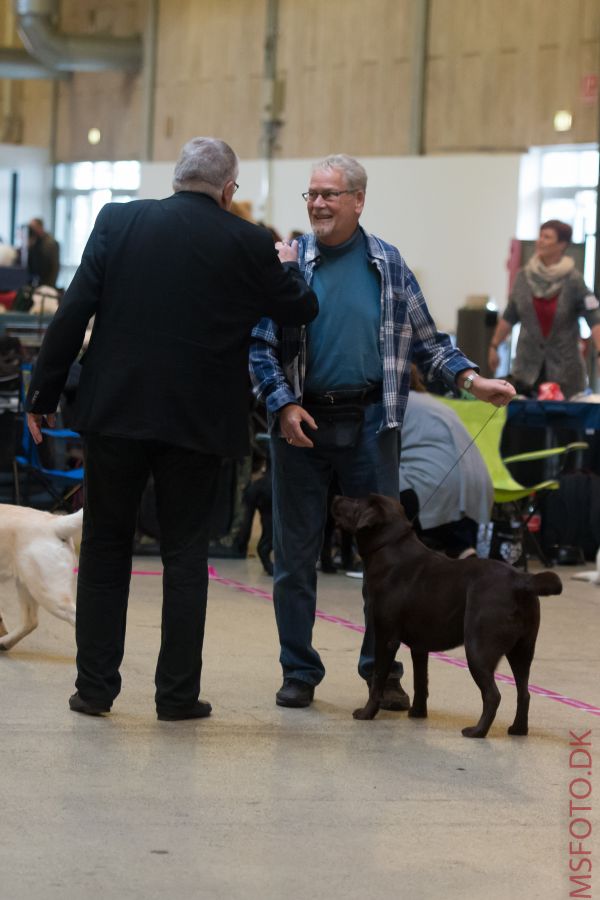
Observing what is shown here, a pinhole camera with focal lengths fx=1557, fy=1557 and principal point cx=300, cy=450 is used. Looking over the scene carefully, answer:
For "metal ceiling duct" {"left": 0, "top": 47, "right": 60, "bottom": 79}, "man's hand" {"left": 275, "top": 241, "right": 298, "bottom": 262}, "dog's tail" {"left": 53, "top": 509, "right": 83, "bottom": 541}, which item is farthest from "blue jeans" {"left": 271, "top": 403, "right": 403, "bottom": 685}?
"metal ceiling duct" {"left": 0, "top": 47, "right": 60, "bottom": 79}

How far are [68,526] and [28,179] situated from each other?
19.1 metres

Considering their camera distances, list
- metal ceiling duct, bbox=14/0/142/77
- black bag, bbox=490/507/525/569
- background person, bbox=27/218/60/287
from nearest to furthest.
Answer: black bag, bbox=490/507/525/569 < background person, bbox=27/218/60/287 < metal ceiling duct, bbox=14/0/142/77

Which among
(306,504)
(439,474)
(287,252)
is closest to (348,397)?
(306,504)

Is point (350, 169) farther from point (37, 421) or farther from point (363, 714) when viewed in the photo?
point (363, 714)

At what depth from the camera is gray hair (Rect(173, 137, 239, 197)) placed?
394 cm

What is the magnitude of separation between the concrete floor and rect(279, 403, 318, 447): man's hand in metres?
0.75

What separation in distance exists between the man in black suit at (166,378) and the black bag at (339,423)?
0.95 feet

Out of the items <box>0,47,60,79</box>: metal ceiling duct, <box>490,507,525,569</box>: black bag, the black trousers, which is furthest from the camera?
<box>0,47,60,79</box>: metal ceiling duct

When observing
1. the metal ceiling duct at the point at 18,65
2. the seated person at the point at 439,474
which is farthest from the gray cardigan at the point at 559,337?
the metal ceiling duct at the point at 18,65

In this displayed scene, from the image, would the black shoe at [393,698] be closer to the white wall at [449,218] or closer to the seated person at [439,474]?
the seated person at [439,474]

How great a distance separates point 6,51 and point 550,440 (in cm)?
1486

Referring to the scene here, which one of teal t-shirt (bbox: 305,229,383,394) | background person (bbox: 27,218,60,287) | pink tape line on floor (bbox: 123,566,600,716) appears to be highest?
background person (bbox: 27,218,60,287)

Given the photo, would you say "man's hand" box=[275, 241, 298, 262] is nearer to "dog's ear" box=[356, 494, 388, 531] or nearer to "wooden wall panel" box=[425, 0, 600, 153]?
"dog's ear" box=[356, 494, 388, 531]

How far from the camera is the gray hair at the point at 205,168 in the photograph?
394 cm
